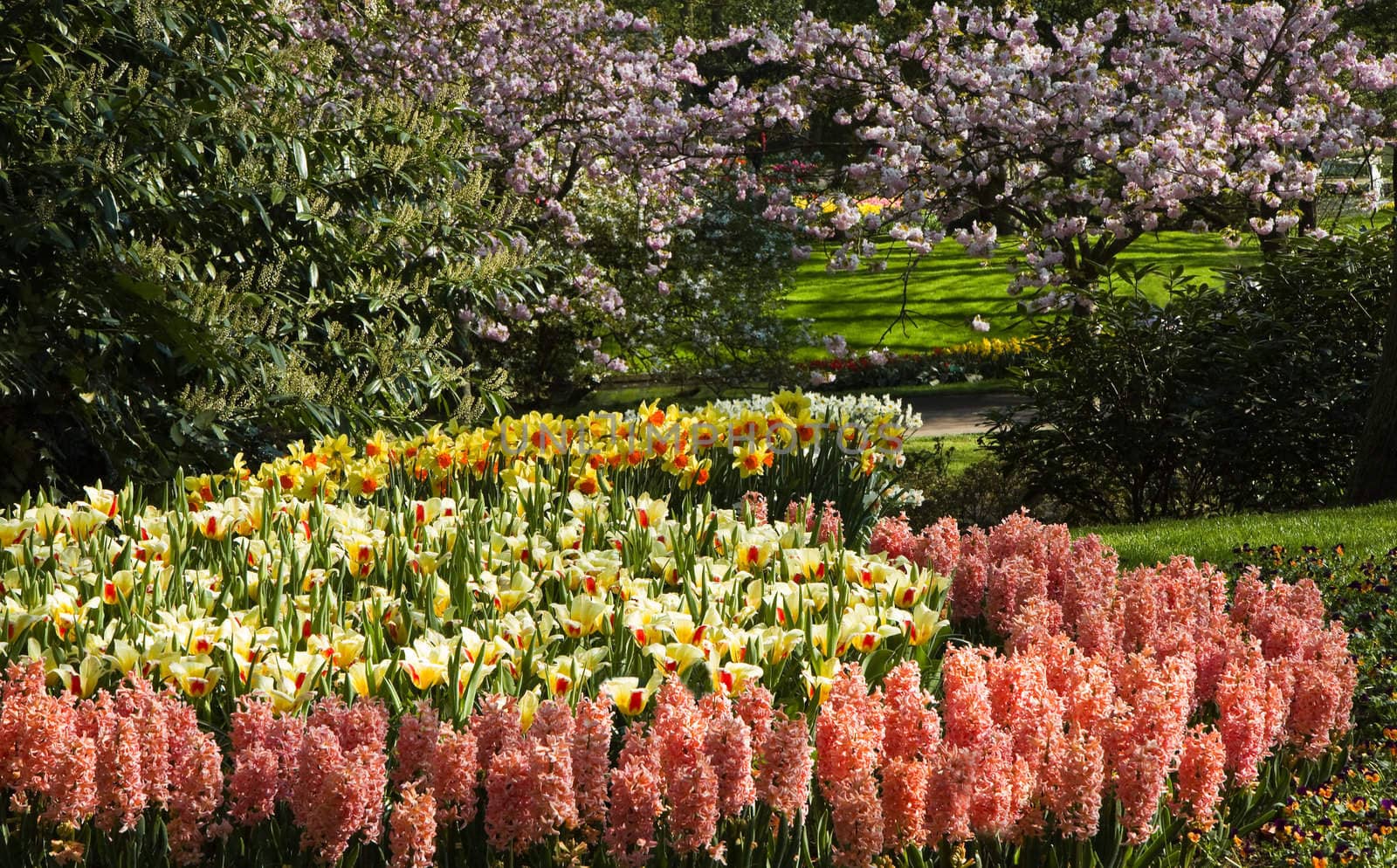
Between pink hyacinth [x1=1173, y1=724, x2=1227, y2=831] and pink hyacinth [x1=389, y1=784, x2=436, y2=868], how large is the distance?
1357 mm

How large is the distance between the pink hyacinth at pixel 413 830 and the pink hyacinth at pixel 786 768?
1.73ft

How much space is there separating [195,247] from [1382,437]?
18.6 feet

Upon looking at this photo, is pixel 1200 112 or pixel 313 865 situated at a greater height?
pixel 1200 112

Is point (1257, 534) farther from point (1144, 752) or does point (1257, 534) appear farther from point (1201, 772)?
point (1144, 752)

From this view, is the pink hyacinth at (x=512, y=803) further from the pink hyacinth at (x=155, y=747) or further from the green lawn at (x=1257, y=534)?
the green lawn at (x=1257, y=534)

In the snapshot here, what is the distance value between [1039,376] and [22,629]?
21.6 feet

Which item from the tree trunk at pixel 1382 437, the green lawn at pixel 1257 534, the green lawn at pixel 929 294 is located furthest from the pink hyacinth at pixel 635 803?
the green lawn at pixel 929 294

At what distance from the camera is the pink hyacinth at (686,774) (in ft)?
6.48

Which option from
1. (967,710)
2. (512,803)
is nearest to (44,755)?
(512,803)

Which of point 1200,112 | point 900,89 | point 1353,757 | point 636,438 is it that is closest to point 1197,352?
point 1200,112

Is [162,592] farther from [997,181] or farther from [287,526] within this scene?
[997,181]

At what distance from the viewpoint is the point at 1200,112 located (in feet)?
27.8

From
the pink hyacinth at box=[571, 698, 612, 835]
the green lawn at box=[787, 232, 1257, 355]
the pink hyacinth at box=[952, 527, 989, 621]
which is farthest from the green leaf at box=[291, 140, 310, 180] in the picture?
the green lawn at box=[787, 232, 1257, 355]

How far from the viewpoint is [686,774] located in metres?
2.02
